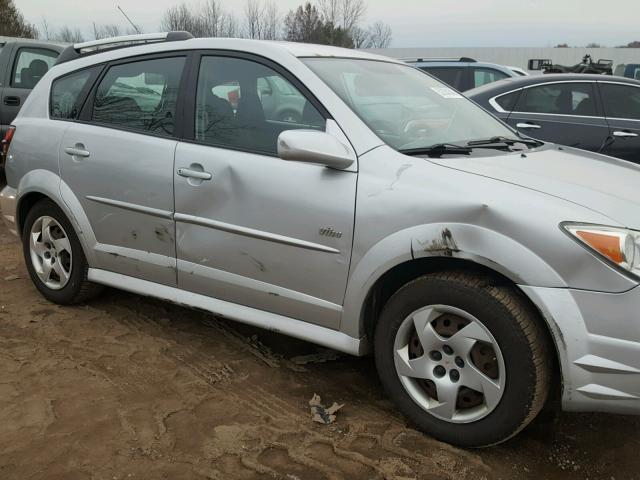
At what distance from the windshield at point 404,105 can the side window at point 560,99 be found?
299 cm

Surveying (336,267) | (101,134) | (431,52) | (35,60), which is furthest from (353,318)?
(431,52)

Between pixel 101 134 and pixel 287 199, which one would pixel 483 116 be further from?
pixel 101 134

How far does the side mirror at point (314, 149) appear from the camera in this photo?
268cm

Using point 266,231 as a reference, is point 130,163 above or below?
above

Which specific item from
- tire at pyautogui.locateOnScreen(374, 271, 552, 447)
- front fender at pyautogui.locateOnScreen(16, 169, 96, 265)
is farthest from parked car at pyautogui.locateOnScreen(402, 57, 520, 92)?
tire at pyautogui.locateOnScreen(374, 271, 552, 447)

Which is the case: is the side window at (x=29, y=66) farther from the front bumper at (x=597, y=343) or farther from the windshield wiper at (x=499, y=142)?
the front bumper at (x=597, y=343)

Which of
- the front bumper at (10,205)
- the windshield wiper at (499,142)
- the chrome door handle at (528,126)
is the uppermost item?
the windshield wiper at (499,142)

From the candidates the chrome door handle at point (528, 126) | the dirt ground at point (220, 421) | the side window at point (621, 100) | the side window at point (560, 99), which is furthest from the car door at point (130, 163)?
the side window at point (621, 100)

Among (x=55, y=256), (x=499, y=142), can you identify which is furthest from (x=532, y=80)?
(x=55, y=256)

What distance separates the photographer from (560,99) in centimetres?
634

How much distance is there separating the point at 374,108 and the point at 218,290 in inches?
49.2

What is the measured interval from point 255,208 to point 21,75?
648cm

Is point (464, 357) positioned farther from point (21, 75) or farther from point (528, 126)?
point (21, 75)

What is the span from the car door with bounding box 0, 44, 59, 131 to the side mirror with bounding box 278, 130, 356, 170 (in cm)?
609
